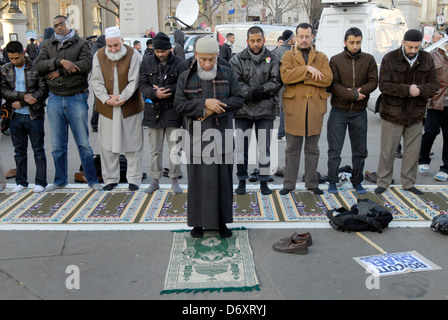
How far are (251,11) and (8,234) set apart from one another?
145ft

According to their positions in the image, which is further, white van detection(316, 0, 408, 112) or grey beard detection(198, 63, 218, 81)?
white van detection(316, 0, 408, 112)

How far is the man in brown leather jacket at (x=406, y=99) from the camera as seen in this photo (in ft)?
20.1

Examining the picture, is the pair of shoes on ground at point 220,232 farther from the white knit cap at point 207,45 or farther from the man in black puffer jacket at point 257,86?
the white knit cap at point 207,45

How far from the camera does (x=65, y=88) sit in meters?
6.50

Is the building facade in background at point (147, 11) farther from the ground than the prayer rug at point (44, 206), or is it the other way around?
the building facade in background at point (147, 11)

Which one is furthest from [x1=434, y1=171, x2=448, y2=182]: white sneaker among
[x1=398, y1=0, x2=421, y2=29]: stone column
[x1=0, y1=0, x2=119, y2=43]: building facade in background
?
[x1=0, y1=0, x2=119, y2=43]: building facade in background

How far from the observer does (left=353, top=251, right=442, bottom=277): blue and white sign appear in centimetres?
425

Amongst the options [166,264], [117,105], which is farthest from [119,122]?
[166,264]

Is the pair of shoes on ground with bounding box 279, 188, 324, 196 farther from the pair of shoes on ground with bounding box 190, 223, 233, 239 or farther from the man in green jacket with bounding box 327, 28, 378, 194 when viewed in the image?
the pair of shoes on ground with bounding box 190, 223, 233, 239

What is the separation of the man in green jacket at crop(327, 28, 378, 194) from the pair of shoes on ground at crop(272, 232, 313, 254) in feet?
6.07

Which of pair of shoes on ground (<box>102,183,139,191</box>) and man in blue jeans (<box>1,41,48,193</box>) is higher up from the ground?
man in blue jeans (<box>1,41,48,193</box>)

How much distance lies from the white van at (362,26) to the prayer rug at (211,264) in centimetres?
893

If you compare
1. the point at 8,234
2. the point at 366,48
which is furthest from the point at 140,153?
the point at 366,48

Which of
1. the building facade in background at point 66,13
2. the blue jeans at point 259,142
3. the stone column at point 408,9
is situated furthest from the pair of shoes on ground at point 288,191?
the building facade in background at point 66,13
